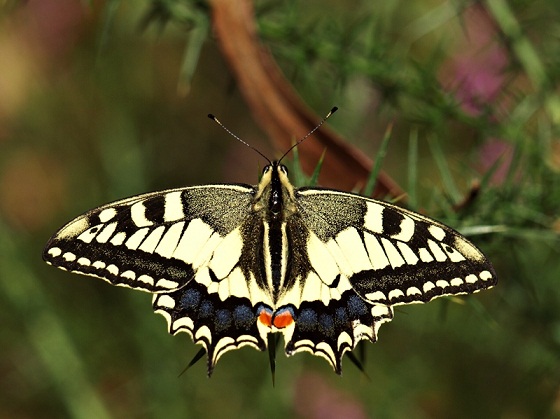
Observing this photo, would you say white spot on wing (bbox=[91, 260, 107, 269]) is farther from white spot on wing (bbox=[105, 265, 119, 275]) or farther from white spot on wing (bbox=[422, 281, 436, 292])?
white spot on wing (bbox=[422, 281, 436, 292])

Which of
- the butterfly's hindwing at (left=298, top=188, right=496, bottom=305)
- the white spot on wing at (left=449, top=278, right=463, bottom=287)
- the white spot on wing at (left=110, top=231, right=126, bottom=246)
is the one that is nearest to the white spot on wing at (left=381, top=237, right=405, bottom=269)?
the butterfly's hindwing at (left=298, top=188, right=496, bottom=305)

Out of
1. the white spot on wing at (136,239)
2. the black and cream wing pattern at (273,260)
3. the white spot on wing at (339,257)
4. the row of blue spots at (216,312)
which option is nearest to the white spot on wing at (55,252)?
the black and cream wing pattern at (273,260)

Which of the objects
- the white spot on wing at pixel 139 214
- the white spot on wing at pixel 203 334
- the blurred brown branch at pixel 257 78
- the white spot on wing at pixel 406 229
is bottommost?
the white spot on wing at pixel 203 334

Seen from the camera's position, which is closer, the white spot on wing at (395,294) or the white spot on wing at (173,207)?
the white spot on wing at (395,294)

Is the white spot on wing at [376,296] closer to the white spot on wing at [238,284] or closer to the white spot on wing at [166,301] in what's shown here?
the white spot on wing at [238,284]

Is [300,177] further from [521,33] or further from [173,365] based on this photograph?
[173,365]

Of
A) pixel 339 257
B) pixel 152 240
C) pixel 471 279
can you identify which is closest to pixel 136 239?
pixel 152 240

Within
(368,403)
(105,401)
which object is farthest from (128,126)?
(368,403)

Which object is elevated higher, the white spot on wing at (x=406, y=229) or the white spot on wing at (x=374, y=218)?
the white spot on wing at (x=374, y=218)
